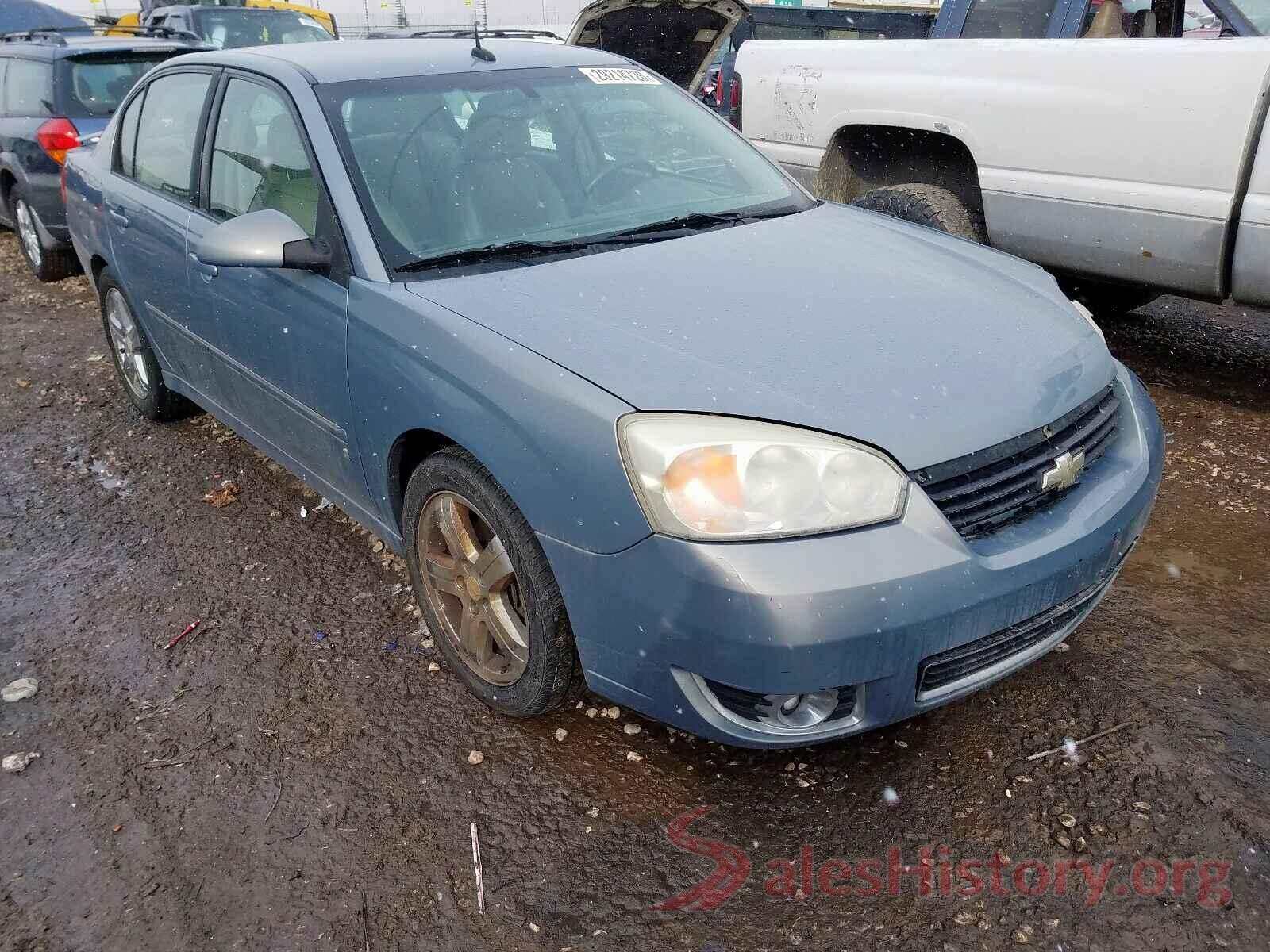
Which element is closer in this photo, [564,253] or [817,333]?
[817,333]

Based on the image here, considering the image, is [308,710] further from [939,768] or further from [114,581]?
[939,768]

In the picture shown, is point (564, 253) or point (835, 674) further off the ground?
point (564, 253)

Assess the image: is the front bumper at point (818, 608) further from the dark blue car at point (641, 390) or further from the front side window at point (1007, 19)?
the front side window at point (1007, 19)

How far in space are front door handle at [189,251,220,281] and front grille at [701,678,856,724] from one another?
233 cm

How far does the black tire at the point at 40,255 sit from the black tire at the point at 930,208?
586cm

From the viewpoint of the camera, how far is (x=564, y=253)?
8.93ft

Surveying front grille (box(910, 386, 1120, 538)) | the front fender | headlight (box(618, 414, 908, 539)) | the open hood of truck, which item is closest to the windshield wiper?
the front fender

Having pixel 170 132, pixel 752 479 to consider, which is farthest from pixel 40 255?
pixel 752 479

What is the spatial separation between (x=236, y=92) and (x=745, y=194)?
1.76 metres

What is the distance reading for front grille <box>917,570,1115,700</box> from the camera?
206 centimetres

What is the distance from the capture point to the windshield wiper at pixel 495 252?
2619 millimetres

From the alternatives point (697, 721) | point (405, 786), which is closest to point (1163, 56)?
point (697, 721)

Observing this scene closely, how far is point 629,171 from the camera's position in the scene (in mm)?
3162

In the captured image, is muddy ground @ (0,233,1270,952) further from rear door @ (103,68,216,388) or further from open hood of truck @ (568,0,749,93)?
open hood of truck @ (568,0,749,93)
